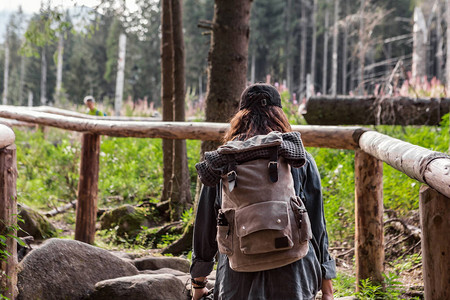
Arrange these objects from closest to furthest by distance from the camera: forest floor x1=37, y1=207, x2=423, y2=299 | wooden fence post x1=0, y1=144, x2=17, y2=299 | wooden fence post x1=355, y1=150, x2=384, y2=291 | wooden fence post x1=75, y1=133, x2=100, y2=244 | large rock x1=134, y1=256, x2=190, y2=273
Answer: wooden fence post x1=0, y1=144, x2=17, y2=299 → wooden fence post x1=355, y1=150, x2=384, y2=291 → forest floor x1=37, y1=207, x2=423, y2=299 → large rock x1=134, y1=256, x2=190, y2=273 → wooden fence post x1=75, y1=133, x2=100, y2=244

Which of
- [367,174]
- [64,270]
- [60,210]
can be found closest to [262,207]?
[367,174]

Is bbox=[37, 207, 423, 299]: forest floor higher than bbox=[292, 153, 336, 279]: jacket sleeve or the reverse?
the reverse

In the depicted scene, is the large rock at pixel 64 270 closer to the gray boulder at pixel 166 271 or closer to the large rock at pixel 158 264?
the gray boulder at pixel 166 271

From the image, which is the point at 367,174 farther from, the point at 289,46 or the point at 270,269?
the point at 289,46

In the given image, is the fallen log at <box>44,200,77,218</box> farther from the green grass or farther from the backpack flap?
the backpack flap

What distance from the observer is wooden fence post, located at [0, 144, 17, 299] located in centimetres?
333

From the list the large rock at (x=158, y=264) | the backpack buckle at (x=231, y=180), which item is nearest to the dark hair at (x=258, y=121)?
the backpack buckle at (x=231, y=180)

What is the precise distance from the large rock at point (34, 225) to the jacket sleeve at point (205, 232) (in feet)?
10.2

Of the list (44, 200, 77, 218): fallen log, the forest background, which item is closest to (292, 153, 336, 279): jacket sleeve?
the forest background

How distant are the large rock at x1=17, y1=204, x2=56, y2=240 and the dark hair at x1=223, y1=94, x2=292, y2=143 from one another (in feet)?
11.3

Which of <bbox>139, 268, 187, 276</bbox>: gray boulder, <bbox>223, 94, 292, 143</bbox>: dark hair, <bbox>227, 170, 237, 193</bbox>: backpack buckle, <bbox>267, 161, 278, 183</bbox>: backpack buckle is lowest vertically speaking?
<bbox>139, 268, 187, 276</bbox>: gray boulder

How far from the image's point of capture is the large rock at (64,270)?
3758 mm

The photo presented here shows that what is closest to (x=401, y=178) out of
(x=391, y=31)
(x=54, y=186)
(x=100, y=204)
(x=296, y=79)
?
(x=100, y=204)

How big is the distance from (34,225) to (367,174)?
3486mm
